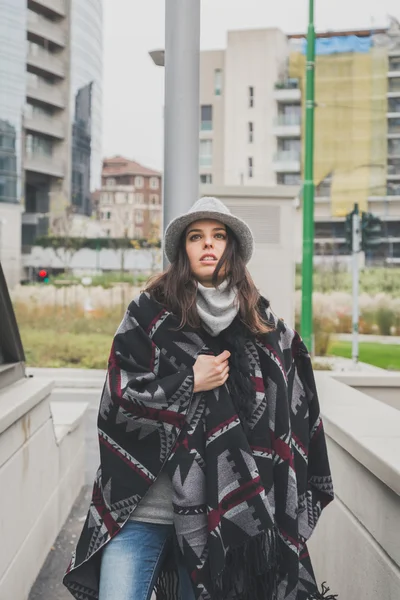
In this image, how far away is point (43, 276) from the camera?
52.7 ft

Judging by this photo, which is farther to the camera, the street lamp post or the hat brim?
the street lamp post

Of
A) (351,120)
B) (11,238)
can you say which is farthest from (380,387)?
(351,120)

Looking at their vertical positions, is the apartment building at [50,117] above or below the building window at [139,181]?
above

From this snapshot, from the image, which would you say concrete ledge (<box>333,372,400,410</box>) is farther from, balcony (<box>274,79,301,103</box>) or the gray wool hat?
balcony (<box>274,79,301,103</box>)

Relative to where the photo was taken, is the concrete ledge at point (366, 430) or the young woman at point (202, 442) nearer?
the young woman at point (202, 442)

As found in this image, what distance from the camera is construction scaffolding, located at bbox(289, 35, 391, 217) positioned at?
703 inches

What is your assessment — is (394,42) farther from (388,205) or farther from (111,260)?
(111,260)

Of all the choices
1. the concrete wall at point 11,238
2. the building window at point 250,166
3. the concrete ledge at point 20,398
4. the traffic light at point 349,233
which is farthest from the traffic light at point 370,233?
the building window at point 250,166

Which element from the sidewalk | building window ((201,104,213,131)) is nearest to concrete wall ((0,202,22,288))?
building window ((201,104,213,131))

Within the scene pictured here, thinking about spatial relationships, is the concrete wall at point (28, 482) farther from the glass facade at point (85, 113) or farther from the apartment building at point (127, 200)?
the glass facade at point (85, 113)

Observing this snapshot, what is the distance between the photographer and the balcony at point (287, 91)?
23125 mm

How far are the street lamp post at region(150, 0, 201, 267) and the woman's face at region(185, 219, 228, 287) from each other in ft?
3.73

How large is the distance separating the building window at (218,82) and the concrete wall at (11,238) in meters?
10.8

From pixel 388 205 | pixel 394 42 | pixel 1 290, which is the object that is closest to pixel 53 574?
pixel 1 290
